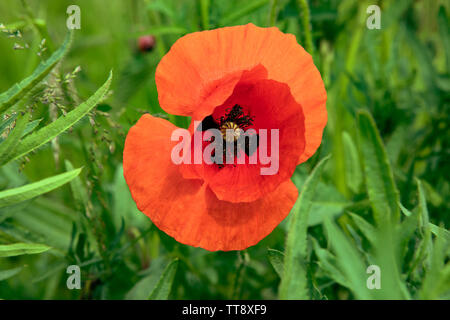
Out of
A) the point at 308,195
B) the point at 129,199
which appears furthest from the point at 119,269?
the point at 308,195

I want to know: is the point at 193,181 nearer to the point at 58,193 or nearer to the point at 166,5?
the point at 166,5

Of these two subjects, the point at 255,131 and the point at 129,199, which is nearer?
the point at 255,131

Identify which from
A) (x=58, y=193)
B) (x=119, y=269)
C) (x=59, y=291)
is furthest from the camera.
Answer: (x=58, y=193)

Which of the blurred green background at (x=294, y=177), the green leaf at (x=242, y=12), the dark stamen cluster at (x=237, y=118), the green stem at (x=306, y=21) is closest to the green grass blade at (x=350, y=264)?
the blurred green background at (x=294, y=177)

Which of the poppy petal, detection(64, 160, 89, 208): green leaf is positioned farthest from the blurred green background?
the poppy petal

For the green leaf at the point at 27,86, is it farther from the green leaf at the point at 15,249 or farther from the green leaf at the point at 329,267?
the green leaf at the point at 329,267

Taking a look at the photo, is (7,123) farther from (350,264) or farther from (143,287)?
(350,264)

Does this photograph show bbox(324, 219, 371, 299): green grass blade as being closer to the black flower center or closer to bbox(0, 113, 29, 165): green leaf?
the black flower center

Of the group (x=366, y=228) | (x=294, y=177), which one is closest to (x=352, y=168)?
(x=294, y=177)
